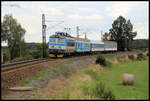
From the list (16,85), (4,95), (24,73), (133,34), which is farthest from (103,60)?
(133,34)

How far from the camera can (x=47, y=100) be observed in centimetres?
995

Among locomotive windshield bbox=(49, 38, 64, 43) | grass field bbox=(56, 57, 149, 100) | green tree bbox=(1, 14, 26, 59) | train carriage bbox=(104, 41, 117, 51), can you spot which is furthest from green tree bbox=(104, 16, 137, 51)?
grass field bbox=(56, 57, 149, 100)

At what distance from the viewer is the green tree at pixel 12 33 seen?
74.9 meters

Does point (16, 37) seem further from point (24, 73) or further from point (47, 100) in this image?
point (47, 100)

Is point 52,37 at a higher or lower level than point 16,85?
higher

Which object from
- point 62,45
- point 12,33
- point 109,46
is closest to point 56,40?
point 62,45

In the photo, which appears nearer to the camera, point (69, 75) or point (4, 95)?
point (4, 95)

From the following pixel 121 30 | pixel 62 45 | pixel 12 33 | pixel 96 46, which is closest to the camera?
pixel 62 45

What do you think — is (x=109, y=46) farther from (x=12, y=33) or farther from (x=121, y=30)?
(x=12, y=33)

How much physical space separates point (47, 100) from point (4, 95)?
1.55m

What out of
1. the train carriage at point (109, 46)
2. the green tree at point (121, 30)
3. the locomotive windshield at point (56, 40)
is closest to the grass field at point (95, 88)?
the locomotive windshield at point (56, 40)

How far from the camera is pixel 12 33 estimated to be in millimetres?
75938

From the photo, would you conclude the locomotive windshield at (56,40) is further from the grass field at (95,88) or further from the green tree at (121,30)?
the green tree at (121,30)

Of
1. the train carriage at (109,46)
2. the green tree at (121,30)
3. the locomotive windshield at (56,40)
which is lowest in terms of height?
the train carriage at (109,46)
